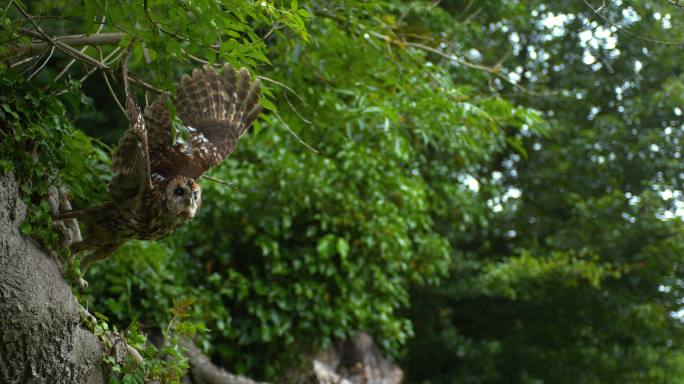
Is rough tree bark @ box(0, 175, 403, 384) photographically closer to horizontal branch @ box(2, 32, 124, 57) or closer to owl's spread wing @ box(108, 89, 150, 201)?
owl's spread wing @ box(108, 89, 150, 201)

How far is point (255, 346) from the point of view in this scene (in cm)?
539

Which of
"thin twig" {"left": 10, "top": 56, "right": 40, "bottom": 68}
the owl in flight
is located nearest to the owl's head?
the owl in flight

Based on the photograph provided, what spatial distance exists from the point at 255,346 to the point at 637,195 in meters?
4.07

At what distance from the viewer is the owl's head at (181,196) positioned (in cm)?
240

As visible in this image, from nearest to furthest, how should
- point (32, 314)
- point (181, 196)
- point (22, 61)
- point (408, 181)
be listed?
point (32, 314), point (181, 196), point (22, 61), point (408, 181)

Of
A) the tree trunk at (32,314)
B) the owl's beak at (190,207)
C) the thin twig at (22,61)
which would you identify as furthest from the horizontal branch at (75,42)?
the owl's beak at (190,207)

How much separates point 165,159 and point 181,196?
26cm

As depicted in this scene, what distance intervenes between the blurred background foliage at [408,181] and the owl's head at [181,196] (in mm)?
304

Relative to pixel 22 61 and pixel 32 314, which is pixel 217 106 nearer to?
pixel 22 61

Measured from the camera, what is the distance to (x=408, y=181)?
579 cm

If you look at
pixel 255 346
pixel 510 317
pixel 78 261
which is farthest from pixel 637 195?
pixel 78 261

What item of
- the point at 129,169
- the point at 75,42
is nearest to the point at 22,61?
the point at 75,42

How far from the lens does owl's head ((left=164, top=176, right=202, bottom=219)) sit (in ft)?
7.88

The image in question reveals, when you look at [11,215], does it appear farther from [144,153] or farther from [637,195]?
[637,195]
